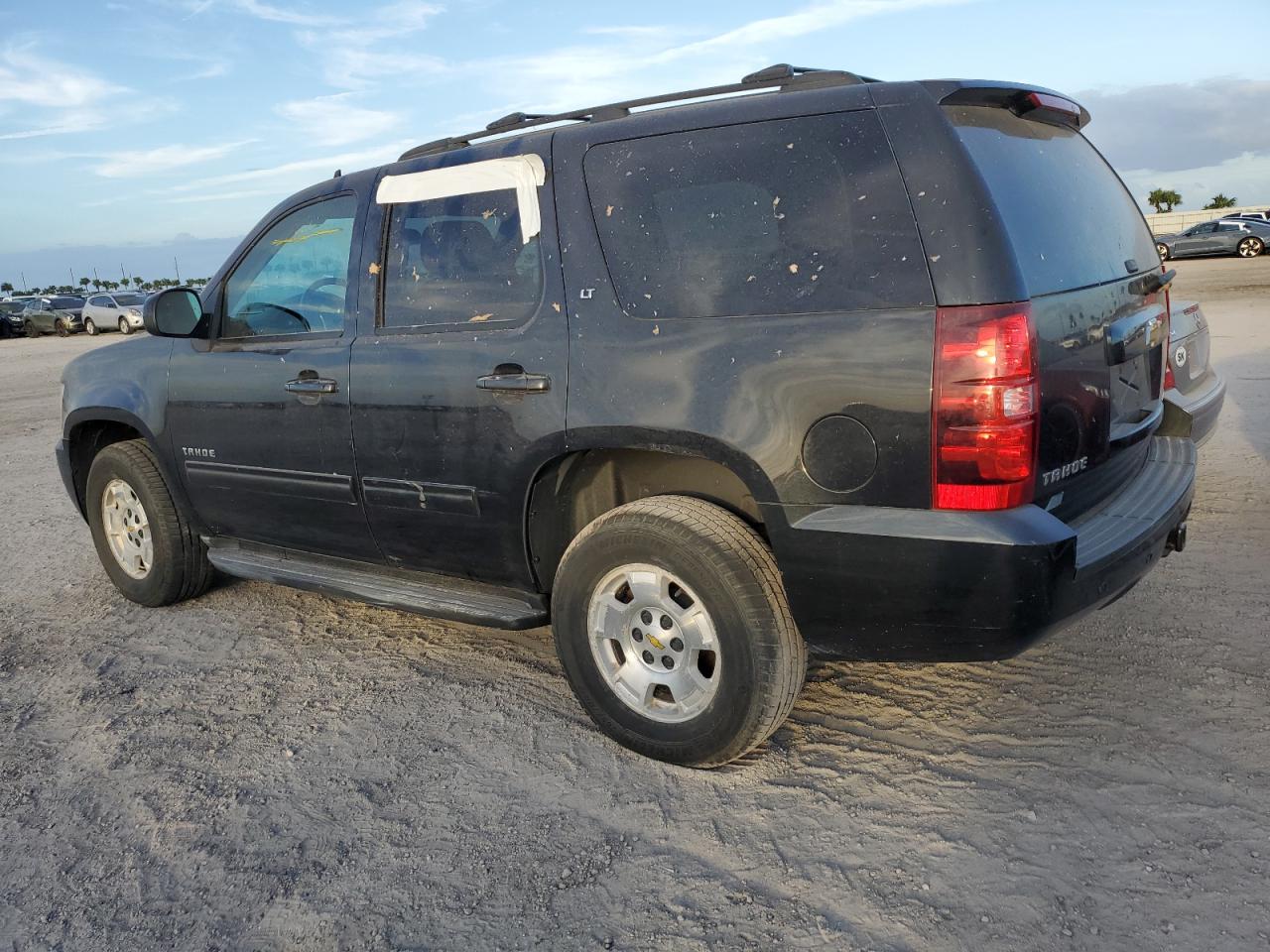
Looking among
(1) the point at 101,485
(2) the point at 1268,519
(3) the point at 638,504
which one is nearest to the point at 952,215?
(3) the point at 638,504

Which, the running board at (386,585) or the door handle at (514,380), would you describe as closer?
the door handle at (514,380)

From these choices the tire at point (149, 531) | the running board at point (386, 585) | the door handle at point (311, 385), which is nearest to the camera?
the running board at point (386, 585)

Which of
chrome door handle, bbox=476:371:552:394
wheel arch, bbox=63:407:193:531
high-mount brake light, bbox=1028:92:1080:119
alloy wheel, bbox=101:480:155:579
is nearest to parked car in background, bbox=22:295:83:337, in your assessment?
wheel arch, bbox=63:407:193:531

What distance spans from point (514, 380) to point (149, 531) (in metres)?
2.62

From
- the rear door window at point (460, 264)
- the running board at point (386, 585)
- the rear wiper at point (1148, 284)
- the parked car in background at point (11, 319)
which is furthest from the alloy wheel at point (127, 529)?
the parked car in background at point (11, 319)

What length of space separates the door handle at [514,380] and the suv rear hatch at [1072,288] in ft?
4.66

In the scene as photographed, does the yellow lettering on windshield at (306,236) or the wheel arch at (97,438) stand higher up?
the yellow lettering on windshield at (306,236)

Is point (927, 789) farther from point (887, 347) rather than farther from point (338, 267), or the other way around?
point (338, 267)

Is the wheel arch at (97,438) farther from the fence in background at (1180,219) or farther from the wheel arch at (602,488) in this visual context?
the fence in background at (1180,219)

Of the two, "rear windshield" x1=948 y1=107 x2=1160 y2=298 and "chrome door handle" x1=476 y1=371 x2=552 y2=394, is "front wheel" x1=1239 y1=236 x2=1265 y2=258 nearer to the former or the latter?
"rear windshield" x1=948 y1=107 x2=1160 y2=298

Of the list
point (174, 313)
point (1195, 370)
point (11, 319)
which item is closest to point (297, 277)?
point (174, 313)

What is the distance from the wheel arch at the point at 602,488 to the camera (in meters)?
3.26

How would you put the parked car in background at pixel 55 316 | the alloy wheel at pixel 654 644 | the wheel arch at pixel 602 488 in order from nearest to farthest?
1. the alloy wheel at pixel 654 644
2. the wheel arch at pixel 602 488
3. the parked car in background at pixel 55 316

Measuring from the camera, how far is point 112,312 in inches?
1336
